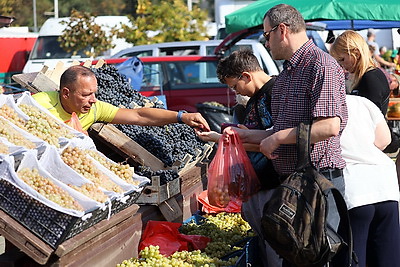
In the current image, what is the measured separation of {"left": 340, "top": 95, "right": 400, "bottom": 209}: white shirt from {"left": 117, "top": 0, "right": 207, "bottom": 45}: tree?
15849 mm

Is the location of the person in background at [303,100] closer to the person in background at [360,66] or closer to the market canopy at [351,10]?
the person in background at [360,66]

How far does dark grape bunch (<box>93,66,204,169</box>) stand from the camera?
Result: 588 cm

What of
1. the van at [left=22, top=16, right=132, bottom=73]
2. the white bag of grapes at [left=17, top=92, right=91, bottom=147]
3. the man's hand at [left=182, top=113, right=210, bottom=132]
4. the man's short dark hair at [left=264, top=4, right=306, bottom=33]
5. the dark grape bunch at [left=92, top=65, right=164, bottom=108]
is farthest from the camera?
the van at [left=22, top=16, right=132, bottom=73]

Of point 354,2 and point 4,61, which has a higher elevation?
point 354,2

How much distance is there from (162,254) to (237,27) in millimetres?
6628

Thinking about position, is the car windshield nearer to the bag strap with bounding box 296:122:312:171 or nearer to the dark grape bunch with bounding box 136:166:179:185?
the dark grape bunch with bounding box 136:166:179:185

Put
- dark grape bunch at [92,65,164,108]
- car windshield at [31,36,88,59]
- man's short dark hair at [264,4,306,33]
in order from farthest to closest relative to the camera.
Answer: car windshield at [31,36,88,59] → dark grape bunch at [92,65,164,108] → man's short dark hair at [264,4,306,33]

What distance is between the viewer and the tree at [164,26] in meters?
20.0

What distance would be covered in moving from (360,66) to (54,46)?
16311mm

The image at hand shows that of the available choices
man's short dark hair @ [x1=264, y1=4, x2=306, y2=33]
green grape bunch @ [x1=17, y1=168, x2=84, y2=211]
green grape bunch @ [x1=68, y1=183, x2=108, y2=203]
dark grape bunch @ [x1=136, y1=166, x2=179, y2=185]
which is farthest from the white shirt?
dark grape bunch @ [x1=136, y1=166, x2=179, y2=185]

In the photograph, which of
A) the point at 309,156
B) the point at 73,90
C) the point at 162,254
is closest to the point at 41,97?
the point at 73,90

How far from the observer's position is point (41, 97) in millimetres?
5133

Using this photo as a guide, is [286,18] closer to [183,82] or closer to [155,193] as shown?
[155,193]

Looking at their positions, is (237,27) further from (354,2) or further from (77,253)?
(77,253)
